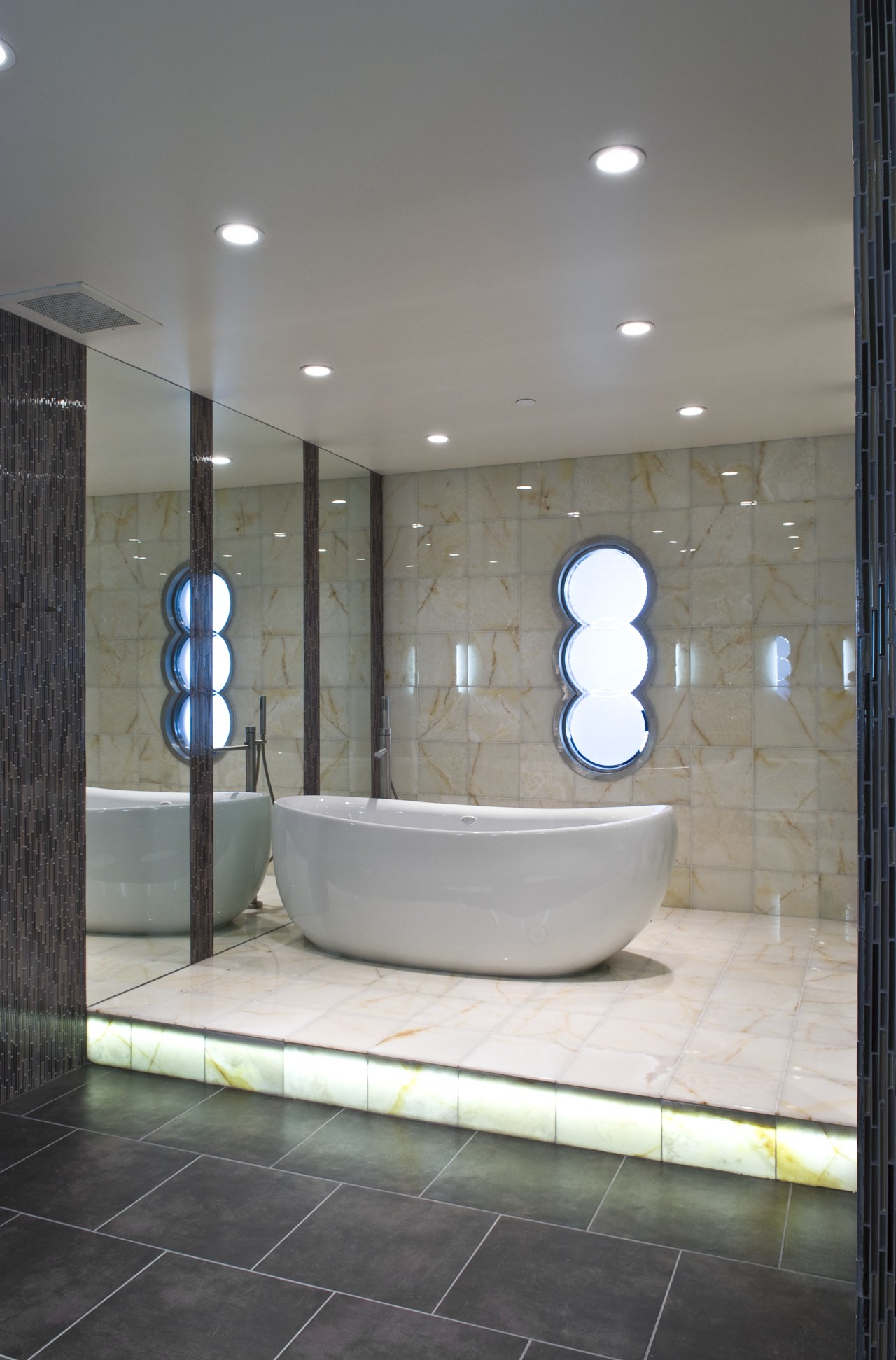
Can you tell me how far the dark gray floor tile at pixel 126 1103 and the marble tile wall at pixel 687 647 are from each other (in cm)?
282

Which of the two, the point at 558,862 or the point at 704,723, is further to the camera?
the point at 704,723

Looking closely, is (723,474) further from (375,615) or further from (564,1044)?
(564,1044)

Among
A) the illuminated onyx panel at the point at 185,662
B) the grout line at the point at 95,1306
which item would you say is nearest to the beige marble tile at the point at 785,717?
the illuminated onyx panel at the point at 185,662

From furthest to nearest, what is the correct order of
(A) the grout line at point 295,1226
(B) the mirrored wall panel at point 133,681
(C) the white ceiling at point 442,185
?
(B) the mirrored wall panel at point 133,681 < (A) the grout line at point 295,1226 < (C) the white ceiling at point 442,185

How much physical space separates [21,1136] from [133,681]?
1.73 metres

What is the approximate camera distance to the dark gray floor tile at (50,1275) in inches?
84.4

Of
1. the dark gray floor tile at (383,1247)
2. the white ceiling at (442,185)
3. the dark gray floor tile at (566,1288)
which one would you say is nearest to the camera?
the white ceiling at (442,185)

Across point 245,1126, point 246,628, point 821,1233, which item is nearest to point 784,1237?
point 821,1233

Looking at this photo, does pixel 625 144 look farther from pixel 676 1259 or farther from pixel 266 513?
pixel 266 513

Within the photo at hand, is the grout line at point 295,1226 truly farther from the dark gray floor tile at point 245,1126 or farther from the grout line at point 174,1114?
the grout line at point 174,1114

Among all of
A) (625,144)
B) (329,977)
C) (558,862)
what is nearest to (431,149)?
(625,144)

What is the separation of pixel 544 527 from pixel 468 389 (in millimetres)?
1573

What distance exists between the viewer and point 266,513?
508cm

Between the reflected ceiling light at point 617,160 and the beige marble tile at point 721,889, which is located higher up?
the reflected ceiling light at point 617,160
